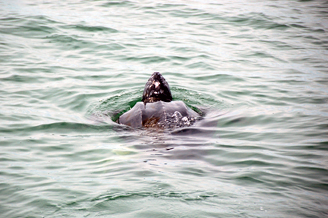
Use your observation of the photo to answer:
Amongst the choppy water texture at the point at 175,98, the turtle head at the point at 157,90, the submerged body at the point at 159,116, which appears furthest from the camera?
the turtle head at the point at 157,90

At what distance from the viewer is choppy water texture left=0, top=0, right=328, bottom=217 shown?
4.85 m

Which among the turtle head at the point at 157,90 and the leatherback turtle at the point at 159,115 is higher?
the turtle head at the point at 157,90

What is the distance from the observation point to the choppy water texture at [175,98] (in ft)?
15.9

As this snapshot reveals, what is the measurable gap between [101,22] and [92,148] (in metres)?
9.03

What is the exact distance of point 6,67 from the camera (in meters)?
10.4

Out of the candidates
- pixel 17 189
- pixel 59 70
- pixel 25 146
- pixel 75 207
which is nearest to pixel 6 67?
pixel 59 70

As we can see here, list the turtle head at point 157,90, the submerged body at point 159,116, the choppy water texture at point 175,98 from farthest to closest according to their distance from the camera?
1. the turtle head at point 157,90
2. the submerged body at point 159,116
3. the choppy water texture at point 175,98

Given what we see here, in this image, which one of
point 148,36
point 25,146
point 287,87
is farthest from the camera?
point 148,36

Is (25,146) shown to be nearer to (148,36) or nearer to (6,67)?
(6,67)

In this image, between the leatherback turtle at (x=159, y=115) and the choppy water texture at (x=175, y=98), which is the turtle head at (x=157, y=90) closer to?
the leatherback turtle at (x=159, y=115)

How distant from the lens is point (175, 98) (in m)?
9.03

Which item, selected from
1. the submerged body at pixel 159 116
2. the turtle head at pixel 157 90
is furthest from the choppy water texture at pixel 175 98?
the turtle head at pixel 157 90

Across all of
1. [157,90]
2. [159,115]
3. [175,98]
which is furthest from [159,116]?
[175,98]

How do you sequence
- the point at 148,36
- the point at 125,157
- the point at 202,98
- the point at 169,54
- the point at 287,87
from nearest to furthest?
the point at 125,157 → the point at 202,98 → the point at 287,87 → the point at 169,54 → the point at 148,36
